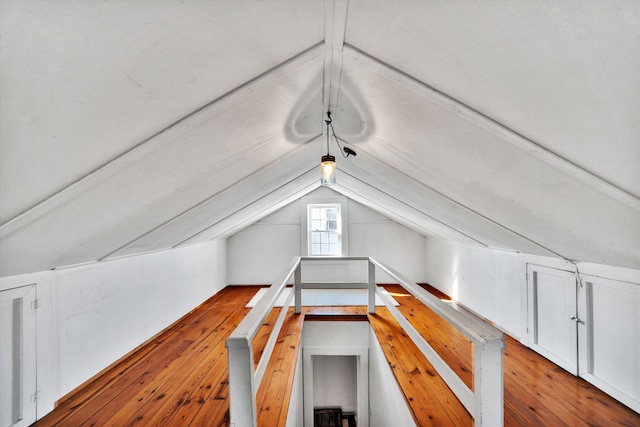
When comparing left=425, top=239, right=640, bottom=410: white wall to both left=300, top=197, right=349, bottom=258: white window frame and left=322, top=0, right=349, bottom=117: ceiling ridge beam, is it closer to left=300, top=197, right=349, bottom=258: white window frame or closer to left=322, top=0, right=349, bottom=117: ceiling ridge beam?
left=322, top=0, right=349, bottom=117: ceiling ridge beam

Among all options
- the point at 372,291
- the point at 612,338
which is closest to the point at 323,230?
the point at 372,291

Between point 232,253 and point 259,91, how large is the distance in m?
5.62

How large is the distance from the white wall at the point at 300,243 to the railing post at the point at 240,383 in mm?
5363

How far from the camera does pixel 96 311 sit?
107 inches

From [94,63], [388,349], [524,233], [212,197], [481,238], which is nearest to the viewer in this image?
[94,63]

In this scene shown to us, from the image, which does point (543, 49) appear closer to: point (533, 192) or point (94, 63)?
point (533, 192)

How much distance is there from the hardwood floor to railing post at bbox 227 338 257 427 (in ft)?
3.25

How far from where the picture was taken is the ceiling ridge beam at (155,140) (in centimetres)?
133

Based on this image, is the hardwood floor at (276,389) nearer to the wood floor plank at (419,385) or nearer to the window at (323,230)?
the wood floor plank at (419,385)

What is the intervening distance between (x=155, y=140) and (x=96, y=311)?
2.21 metres

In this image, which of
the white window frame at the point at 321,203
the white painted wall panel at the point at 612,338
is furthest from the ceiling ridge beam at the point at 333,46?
the white window frame at the point at 321,203

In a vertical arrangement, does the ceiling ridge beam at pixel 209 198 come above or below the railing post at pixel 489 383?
above

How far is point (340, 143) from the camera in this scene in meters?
2.81

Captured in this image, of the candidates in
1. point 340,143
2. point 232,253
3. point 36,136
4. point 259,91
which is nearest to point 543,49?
point 259,91
